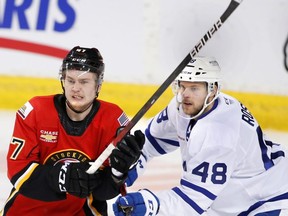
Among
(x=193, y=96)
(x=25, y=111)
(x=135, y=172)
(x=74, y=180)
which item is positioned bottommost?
(x=135, y=172)

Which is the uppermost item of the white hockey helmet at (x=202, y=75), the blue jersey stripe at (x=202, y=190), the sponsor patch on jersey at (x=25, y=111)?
the white hockey helmet at (x=202, y=75)

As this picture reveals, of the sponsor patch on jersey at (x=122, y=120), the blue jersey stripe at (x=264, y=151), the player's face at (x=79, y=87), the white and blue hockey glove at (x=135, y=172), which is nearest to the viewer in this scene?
the player's face at (x=79, y=87)

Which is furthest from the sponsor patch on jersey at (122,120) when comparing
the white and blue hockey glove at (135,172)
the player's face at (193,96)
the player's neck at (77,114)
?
the white and blue hockey glove at (135,172)

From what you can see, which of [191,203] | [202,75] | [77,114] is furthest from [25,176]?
[202,75]

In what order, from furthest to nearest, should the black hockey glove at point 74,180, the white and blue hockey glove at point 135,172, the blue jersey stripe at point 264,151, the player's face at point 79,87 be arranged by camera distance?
the white and blue hockey glove at point 135,172 → the blue jersey stripe at point 264,151 → the player's face at point 79,87 → the black hockey glove at point 74,180

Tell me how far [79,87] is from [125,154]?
0.28 m

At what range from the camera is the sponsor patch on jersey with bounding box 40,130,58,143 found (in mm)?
2406

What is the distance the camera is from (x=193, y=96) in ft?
8.30

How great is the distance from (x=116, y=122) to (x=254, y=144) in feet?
1.71

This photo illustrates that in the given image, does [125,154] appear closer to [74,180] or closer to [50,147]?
[74,180]

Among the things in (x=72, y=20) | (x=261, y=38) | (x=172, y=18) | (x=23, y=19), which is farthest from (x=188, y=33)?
(x=23, y=19)

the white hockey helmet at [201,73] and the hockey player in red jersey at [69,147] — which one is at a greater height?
the white hockey helmet at [201,73]

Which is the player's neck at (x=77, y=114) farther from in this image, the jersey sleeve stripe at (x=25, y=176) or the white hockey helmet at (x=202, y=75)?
the white hockey helmet at (x=202, y=75)

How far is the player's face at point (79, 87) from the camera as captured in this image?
2359mm
